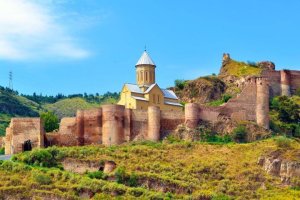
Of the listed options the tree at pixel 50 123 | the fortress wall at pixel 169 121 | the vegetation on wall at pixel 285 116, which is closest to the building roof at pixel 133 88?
the fortress wall at pixel 169 121

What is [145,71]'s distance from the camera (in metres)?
62.5

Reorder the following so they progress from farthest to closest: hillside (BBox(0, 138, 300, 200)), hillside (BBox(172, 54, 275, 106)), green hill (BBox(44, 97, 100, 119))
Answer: green hill (BBox(44, 97, 100, 119)), hillside (BBox(172, 54, 275, 106)), hillside (BBox(0, 138, 300, 200))

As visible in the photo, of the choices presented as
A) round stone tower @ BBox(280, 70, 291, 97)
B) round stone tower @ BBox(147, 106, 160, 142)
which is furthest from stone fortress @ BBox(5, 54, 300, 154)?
round stone tower @ BBox(280, 70, 291, 97)

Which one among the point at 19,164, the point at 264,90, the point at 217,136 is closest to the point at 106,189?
the point at 19,164

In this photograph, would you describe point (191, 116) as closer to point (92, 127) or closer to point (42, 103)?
point (92, 127)

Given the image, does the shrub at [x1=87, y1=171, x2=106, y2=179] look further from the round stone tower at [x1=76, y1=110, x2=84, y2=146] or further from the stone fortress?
the round stone tower at [x1=76, y1=110, x2=84, y2=146]

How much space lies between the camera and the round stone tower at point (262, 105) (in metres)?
59.2

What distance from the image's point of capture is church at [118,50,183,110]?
60.1 metres

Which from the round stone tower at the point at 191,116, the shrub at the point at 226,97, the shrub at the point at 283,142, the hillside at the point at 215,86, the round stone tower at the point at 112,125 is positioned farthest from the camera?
the hillside at the point at 215,86

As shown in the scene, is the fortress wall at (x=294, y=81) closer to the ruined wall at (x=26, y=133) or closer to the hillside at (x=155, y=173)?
the hillside at (x=155, y=173)

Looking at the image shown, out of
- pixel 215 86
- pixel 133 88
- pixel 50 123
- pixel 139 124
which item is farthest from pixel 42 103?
pixel 139 124

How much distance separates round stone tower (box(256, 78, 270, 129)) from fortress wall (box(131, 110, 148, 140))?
805cm

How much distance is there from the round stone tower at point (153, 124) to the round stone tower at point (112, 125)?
1.79 meters

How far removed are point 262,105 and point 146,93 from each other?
8.01 m
